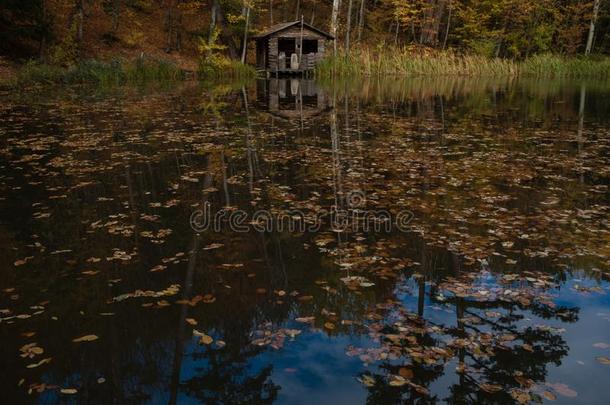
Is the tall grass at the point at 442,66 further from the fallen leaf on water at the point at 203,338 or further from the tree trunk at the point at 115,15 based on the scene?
the fallen leaf on water at the point at 203,338

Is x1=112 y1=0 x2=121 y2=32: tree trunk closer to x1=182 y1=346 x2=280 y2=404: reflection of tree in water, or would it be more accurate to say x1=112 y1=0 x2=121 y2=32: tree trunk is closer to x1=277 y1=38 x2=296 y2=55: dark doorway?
x1=277 y1=38 x2=296 y2=55: dark doorway

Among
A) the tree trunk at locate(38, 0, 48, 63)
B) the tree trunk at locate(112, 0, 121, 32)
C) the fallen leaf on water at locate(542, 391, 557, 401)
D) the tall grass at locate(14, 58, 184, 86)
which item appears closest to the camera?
the fallen leaf on water at locate(542, 391, 557, 401)

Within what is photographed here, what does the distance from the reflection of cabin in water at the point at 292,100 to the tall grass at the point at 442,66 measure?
6.62m

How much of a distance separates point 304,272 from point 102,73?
26199 mm

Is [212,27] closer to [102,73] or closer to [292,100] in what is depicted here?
[102,73]

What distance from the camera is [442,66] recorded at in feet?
114

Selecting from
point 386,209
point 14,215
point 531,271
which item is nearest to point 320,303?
point 531,271

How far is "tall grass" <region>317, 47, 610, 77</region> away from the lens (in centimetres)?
3328

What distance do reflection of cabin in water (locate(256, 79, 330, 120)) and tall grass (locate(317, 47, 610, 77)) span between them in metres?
6.62

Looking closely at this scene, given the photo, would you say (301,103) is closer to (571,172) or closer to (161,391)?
(571,172)

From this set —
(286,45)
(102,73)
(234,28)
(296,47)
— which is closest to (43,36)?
(102,73)

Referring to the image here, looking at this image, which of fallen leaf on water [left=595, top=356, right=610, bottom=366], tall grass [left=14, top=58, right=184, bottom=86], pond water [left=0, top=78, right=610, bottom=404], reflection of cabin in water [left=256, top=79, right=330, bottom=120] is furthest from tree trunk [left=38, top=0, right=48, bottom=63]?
fallen leaf on water [left=595, top=356, right=610, bottom=366]

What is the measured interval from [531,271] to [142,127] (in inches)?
474

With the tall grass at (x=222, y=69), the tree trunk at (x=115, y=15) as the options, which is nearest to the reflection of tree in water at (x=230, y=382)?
the tall grass at (x=222, y=69)
